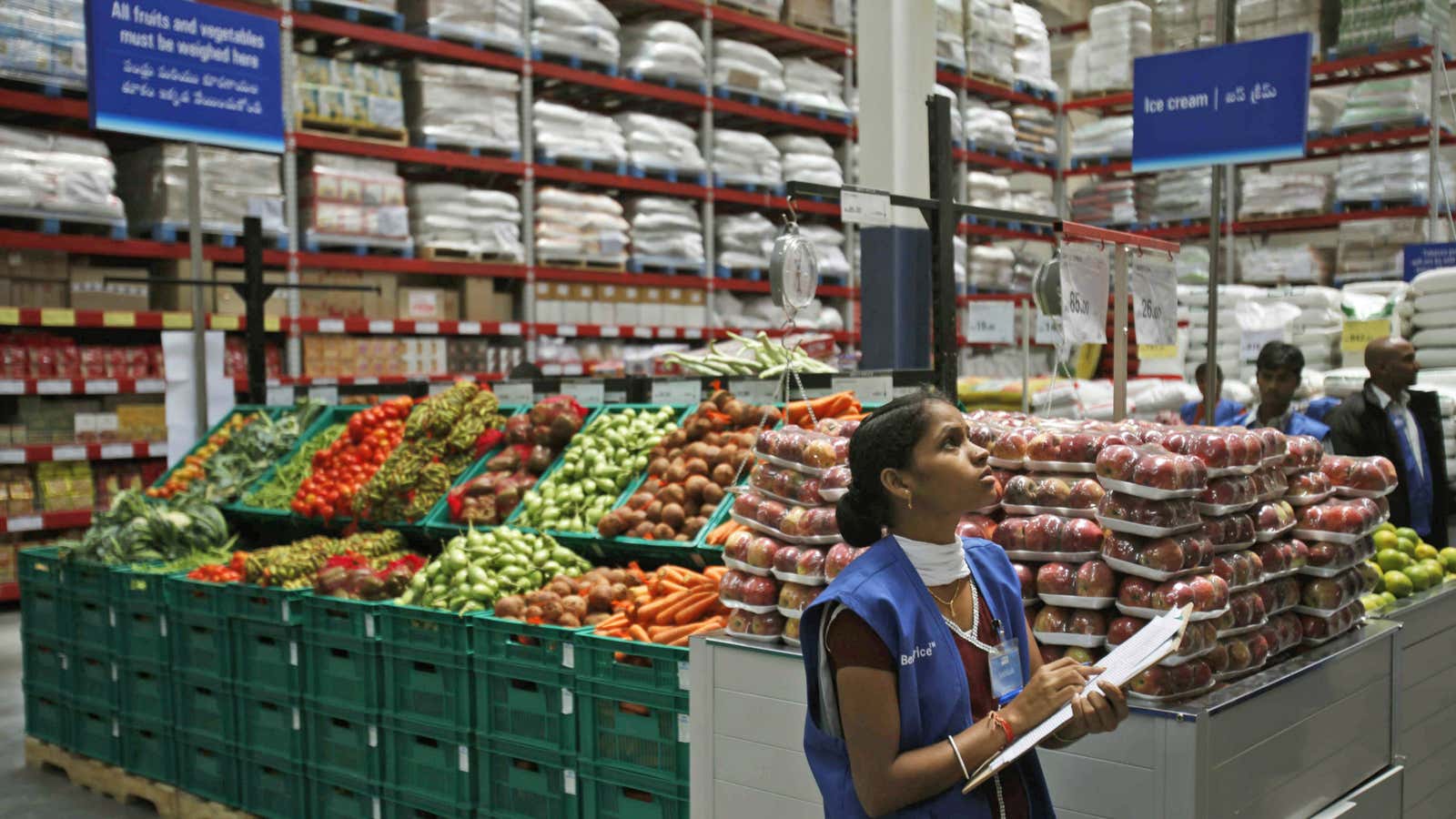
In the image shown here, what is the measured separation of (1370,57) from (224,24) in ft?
27.9

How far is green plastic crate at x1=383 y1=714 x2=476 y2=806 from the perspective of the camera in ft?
12.3

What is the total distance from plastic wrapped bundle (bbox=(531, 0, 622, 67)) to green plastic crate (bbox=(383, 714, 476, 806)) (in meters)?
7.23

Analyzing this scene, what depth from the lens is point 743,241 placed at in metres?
11.5

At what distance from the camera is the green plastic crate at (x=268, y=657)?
168 inches

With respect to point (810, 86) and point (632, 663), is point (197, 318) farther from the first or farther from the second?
point (810, 86)

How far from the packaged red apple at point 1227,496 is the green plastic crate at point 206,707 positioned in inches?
140

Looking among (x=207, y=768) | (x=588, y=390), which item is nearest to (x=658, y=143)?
(x=588, y=390)

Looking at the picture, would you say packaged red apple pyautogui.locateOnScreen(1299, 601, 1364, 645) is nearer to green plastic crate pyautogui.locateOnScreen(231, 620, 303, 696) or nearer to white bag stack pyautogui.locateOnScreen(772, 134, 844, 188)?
green plastic crate pyautogui.locateOnScreen(231, 620, 303, 696)

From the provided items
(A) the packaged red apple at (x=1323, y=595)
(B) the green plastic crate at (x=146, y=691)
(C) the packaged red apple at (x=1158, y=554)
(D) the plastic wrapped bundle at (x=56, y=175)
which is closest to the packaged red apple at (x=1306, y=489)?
(A) the packaged red apple at (x=1323, y=595)

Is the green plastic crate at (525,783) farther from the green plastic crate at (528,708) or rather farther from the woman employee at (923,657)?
the woman employee at (923,657)

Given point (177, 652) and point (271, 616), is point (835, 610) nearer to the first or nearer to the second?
point (271, 616)

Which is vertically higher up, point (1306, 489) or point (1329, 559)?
point (1306, 489)

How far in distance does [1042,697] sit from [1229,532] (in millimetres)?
1055

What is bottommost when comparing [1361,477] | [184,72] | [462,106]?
[1361,477]
